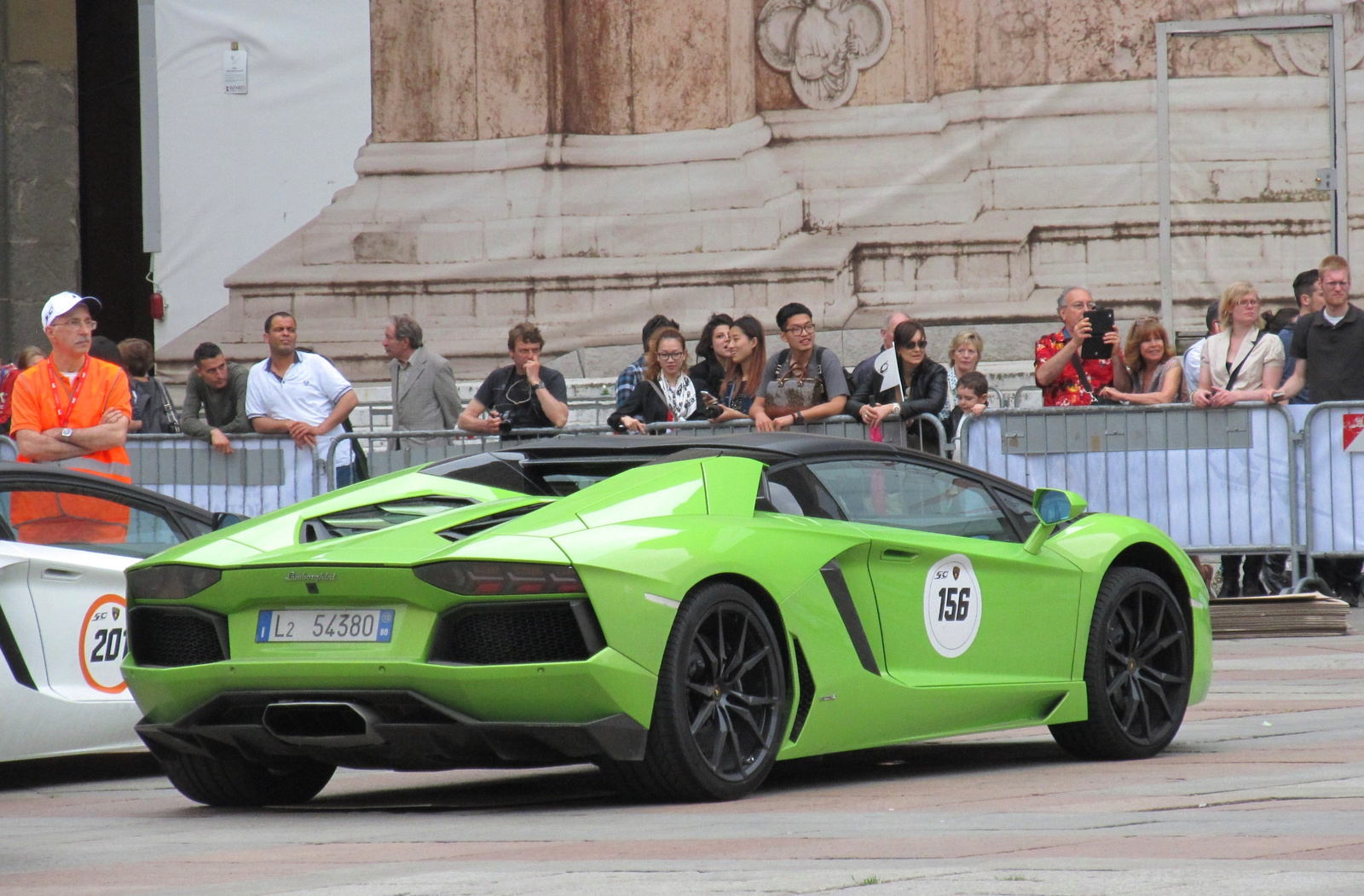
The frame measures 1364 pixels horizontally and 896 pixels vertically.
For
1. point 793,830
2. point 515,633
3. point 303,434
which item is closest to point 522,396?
point 303,434

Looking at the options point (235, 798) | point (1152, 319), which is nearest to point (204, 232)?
point (1152, 319)

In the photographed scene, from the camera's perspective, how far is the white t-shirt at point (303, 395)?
12945 mm

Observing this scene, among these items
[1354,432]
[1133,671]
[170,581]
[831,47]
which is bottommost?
[1133,671]

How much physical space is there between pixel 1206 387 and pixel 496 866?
8611 millimetres

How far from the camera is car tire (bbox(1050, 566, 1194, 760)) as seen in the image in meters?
7.19

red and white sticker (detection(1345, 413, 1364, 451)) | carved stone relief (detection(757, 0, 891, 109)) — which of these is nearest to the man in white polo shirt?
red and white sticker (detection(1345, 413, 1364, 451))

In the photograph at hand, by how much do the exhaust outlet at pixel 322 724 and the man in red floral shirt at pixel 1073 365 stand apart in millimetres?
7474

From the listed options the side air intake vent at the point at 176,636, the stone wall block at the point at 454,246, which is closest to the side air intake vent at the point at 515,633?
the side air intake vent at the point at 176,636

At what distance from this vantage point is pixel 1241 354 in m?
12.8

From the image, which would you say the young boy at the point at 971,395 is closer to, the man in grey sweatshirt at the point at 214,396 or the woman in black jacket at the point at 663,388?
the woman in black jacket at the point at 663,388

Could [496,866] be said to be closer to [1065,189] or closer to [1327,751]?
[1327,751]

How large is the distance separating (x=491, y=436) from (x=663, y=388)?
1.09 metres

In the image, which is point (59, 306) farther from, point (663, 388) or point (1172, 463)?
point (1172, 463)

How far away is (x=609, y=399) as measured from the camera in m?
16.2
